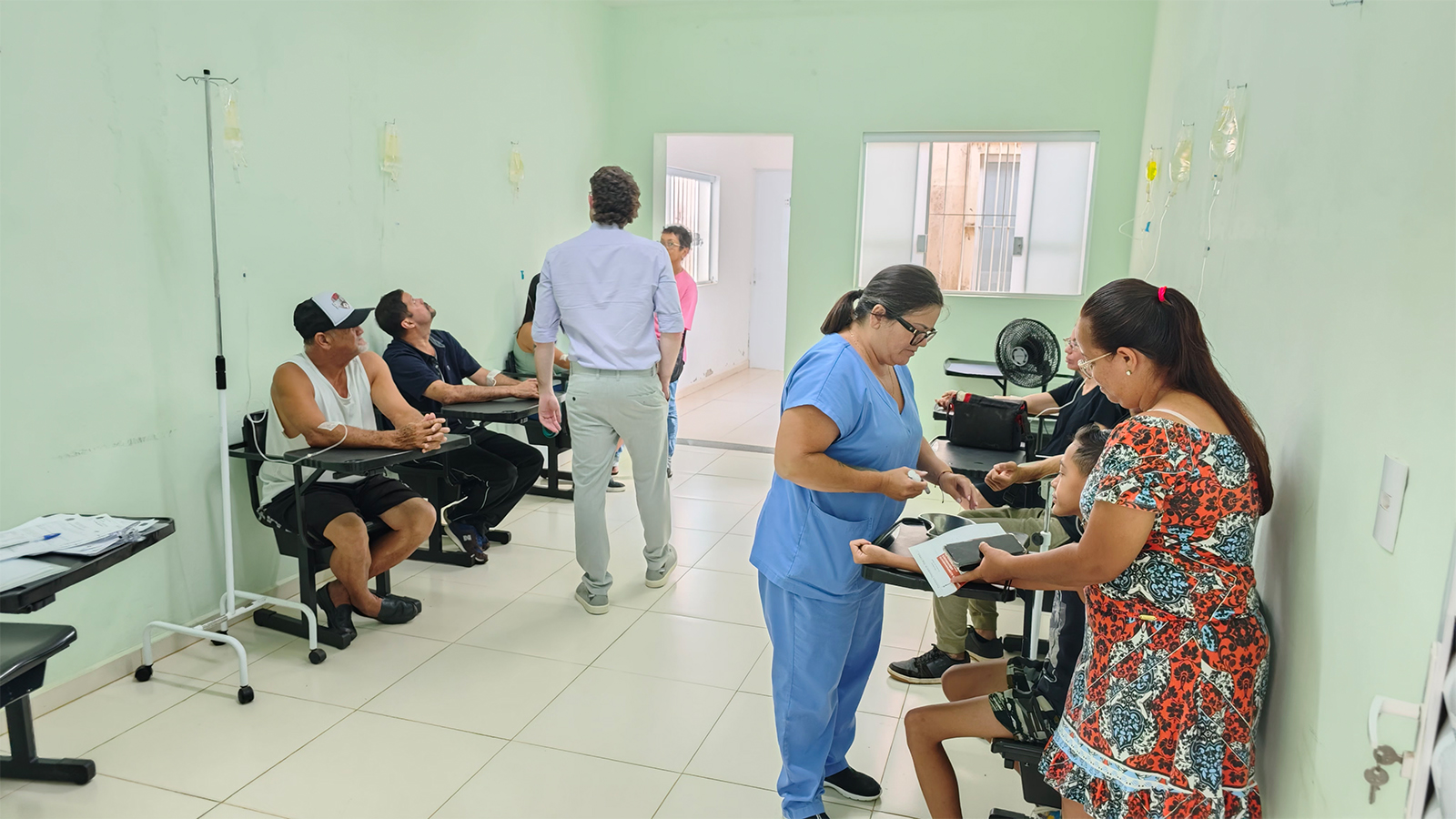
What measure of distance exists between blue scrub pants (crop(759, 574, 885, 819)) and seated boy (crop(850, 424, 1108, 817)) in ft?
0.71

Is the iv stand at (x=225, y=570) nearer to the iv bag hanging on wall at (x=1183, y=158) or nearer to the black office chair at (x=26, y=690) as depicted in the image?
the black office chair at (x=26, y=690)

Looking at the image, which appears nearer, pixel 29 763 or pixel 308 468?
pixel 29 763

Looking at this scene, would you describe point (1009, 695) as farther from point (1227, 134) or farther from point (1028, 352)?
point (1028, 352)

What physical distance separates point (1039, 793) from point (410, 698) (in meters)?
1.93

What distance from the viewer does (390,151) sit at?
4184 millimetres

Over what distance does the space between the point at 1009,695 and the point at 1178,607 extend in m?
0.56

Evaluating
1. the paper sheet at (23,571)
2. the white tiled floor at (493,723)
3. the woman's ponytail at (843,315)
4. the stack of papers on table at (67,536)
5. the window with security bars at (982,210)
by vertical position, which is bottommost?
the white tiled floor at (493,723)

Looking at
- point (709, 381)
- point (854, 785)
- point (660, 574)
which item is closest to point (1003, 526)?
point (854, 785)

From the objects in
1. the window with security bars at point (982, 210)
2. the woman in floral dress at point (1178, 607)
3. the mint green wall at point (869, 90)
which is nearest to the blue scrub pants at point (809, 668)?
the woman in floral dress at point (1178, 607)

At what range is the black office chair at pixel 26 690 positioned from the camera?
207 centimetres

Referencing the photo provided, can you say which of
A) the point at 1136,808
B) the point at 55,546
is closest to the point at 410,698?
the point at 55,546

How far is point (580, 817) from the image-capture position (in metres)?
2.33

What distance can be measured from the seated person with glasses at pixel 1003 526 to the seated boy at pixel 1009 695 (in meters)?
0.56

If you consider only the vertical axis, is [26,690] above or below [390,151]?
below
